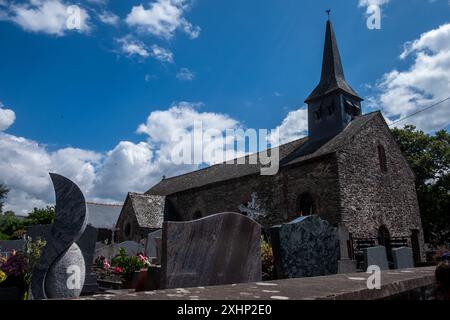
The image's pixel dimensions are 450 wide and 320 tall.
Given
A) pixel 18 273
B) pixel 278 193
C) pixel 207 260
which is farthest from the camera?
pixel 278 193

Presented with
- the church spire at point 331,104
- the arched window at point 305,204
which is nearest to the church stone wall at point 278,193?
the arched window at point 305,204

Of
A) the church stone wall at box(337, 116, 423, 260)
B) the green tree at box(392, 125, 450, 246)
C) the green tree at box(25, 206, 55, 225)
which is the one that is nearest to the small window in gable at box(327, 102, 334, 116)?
the church stone wall at box(337, 116, 423, 260)

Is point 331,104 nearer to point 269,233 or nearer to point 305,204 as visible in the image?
point 305,204

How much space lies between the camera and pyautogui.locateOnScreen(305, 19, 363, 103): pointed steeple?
22.1 m

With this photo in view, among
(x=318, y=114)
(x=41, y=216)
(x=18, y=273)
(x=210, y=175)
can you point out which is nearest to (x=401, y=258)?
(x=18, y=273)

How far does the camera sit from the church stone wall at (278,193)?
16.5 m

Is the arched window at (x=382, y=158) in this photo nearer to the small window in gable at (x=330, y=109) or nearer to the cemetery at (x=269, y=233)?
the cemetery at (x=269, y=233)

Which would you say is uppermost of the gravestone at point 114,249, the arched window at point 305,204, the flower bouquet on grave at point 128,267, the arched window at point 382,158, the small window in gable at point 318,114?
the small window in gable at point 318,114

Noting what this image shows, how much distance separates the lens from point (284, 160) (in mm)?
20172

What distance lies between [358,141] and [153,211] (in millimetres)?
16511

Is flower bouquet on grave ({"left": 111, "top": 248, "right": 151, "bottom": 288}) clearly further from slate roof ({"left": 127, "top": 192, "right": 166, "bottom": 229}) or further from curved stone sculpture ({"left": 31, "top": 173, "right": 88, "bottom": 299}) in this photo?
slate roof ({"left": 127, "top": 192, "right": 166, "bottom": 229})

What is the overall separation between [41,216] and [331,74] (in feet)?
103

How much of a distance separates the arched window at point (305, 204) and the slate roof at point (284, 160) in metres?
1.92

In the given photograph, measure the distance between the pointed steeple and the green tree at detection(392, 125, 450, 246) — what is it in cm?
1020
